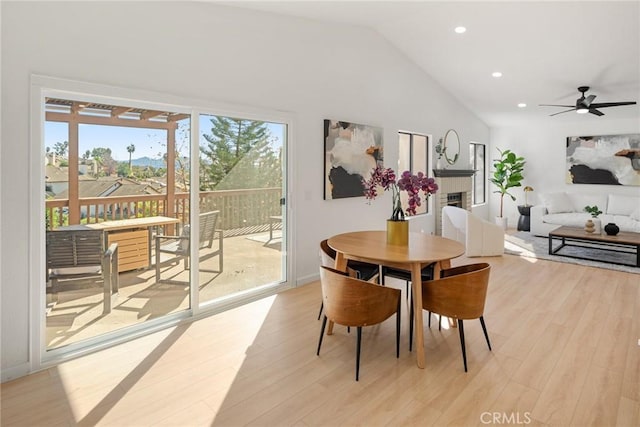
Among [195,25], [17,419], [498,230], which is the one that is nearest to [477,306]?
[17,419]

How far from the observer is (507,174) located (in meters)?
8.66

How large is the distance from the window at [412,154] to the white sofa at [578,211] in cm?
239

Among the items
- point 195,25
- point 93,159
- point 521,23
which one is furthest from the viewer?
point 521,23

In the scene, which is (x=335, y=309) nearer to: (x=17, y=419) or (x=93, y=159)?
(x=17, y=419)

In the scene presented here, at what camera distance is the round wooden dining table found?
2525 mm

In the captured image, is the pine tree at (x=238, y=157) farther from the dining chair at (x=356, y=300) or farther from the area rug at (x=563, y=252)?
the area rug at (x=563, y=252)

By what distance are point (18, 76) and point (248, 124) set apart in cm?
184

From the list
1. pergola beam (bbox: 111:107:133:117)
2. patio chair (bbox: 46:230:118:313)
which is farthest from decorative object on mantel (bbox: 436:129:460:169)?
patio chair (bbox: 46:230:118:313)

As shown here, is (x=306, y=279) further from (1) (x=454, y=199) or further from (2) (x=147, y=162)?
(1) (x=454, y=199)

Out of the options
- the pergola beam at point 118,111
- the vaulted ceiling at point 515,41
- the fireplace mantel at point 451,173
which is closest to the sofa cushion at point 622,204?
the vaulted ceiling at point 515,41

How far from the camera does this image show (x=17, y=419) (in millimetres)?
1964

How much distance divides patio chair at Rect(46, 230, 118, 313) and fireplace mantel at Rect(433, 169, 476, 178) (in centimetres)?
551

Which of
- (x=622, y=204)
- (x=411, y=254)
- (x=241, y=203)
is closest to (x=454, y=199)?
(x=622, y=204)

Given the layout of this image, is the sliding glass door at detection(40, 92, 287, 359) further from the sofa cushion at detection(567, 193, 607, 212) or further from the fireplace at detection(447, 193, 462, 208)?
the sofa cushion at detection(567, 193, 607, 212)
